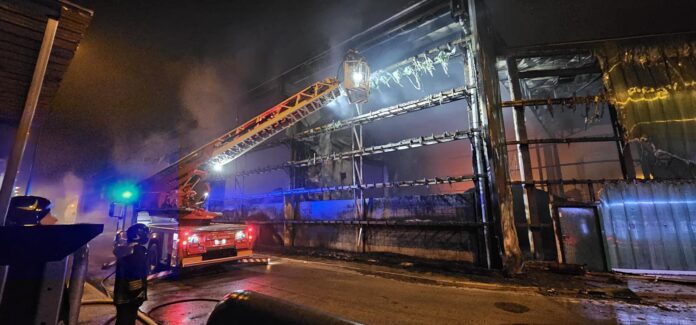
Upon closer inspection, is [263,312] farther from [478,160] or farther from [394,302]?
[478,160]

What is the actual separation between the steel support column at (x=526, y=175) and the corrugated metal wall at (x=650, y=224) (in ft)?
5.29

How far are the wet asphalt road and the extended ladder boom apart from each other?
236 cm

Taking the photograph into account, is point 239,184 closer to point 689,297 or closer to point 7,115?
point 7,115

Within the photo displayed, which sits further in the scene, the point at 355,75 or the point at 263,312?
the point at 355,75

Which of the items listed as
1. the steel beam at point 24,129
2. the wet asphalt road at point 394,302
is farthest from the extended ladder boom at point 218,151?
the steel beam at point 24,129

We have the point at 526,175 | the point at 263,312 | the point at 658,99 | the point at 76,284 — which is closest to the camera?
the point at 263,312

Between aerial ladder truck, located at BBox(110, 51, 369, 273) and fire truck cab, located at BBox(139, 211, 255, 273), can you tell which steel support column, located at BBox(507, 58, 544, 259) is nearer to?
aerial ladder truck, located at BBox(110, 51, 369, 273)

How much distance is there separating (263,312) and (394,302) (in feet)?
13.7

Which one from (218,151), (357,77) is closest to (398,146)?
(357,77)

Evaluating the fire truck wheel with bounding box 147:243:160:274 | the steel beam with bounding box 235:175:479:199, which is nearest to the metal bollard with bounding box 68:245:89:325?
the fire truck wheel with bounding box 147:243:160:274

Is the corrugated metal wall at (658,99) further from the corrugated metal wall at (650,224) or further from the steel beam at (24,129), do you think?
the steel beam at (24,129)

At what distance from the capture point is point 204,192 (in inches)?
344

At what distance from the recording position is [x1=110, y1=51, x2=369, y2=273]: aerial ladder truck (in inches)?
275

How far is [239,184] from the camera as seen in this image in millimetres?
16875
